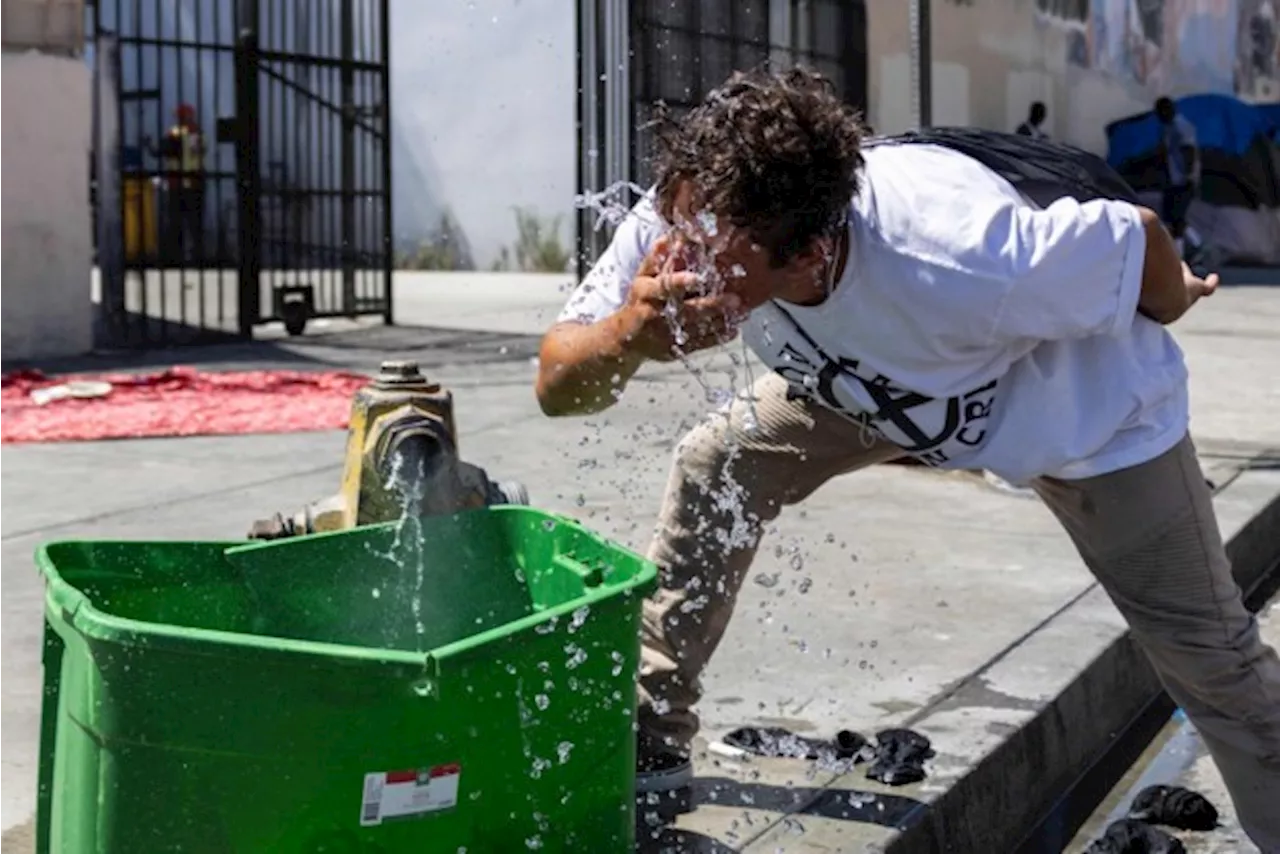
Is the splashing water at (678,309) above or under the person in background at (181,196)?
under

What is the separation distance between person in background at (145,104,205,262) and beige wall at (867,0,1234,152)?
8.01 metres

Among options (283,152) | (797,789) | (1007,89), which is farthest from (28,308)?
(1007,89)

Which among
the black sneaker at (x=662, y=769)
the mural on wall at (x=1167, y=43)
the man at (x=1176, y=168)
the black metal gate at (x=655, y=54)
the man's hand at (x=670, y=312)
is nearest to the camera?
the man's hand at (x=670, y=312)

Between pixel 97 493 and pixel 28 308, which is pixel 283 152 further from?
pixel 97 493

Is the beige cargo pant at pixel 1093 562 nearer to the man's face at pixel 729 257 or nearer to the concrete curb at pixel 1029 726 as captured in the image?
the concrete curb at pixel 1029 726

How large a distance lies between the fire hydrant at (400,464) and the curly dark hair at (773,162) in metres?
1.11

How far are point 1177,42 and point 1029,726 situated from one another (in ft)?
89.0

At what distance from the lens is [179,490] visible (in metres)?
6.81

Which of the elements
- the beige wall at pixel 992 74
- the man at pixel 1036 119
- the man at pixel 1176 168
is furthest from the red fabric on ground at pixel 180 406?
the man at pixel 1176 168

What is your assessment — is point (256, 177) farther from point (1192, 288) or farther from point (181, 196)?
point (1192, 288)

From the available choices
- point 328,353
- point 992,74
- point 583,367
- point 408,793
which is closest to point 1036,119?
point 992,74

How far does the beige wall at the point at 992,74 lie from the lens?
20047 mm

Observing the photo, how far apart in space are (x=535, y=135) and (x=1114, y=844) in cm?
1672

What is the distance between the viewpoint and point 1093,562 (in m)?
3.46
